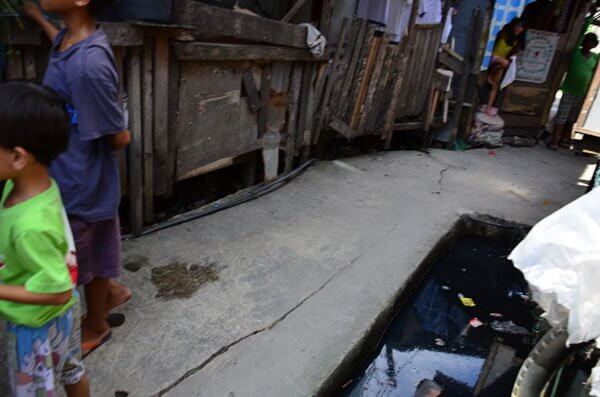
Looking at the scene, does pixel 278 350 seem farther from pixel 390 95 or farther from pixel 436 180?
pixel 390 95

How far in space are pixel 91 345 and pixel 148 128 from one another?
1.51 meters

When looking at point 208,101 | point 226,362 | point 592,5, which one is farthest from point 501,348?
point 592,5

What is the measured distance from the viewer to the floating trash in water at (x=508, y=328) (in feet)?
11.2

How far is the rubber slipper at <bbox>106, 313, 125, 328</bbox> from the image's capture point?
238 cm

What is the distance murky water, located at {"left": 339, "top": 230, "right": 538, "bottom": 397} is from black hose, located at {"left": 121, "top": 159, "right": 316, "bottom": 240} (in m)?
1.68

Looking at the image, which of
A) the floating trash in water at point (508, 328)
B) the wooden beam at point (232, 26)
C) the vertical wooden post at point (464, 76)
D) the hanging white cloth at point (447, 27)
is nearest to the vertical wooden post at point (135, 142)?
the wooden beam at point (232, 26)

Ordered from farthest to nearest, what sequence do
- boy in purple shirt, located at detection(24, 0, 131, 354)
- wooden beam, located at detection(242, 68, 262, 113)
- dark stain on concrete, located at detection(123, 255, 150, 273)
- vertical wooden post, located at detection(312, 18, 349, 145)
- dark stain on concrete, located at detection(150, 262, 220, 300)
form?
vertical wooden post, located at detection(312, 18, 349, 145), wooden beam, located at detection(242, 68, 262, 113), dark stain on concrete, located at detection(123, 255, 150, 273), dark stain on concrete, located at detection(150, 262, 220, 300), boy in purple shirt, located at detection(24, 0, 131, 354)

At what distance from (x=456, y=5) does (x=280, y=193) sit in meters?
5.25

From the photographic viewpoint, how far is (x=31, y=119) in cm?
130

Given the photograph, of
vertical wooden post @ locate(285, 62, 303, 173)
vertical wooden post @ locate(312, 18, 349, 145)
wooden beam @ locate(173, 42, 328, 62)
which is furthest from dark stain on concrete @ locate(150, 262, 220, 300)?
vertical wooden post @ locate(312, 18, 349, 145)

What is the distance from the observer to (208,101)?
3652 mm

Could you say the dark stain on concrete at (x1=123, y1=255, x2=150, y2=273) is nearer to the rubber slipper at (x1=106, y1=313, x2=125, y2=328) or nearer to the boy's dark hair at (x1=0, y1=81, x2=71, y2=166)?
the rubber slipper at (x1=106, y1=313, x2=125, y2=328)

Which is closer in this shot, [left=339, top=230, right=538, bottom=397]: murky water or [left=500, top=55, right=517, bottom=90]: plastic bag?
[left=339, top=230, right=538, bottom=397]: murky water

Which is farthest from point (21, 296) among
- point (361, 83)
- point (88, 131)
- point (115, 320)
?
point (361, 83)
